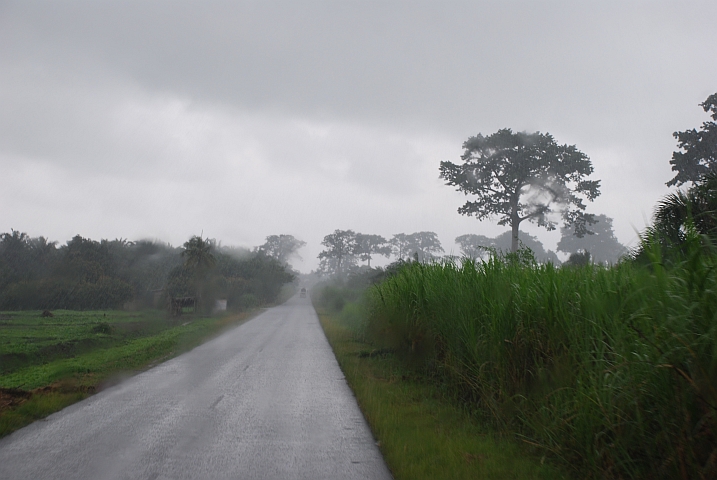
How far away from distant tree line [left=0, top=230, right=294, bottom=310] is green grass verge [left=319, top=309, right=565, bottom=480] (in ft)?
124

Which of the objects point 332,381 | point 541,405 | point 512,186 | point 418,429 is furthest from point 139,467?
point 512,186

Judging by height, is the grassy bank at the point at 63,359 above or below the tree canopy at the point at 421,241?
below

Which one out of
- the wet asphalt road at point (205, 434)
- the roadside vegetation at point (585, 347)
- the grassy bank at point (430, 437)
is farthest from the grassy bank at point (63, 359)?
the roadside vegetation at point (585, 347)

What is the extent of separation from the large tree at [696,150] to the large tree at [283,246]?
111946 mm

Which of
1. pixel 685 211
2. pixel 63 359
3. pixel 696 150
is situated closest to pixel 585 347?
pixel 685 211

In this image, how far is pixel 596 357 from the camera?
5645 mm

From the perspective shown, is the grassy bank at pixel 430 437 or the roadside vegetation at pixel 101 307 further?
the roadside vegetation at pixel 101 307

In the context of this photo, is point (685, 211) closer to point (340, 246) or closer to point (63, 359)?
point (63, 359)

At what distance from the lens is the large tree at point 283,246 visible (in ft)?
442

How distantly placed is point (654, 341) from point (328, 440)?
397 centimetres

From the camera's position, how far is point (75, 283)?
44.2 meters

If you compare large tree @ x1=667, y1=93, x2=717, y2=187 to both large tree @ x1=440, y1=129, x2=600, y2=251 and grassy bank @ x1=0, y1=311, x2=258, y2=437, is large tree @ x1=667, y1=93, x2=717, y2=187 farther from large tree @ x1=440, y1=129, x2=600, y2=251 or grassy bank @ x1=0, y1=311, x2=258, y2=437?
grassy bank @ x1=0, y1=311, x2=258, y2=437

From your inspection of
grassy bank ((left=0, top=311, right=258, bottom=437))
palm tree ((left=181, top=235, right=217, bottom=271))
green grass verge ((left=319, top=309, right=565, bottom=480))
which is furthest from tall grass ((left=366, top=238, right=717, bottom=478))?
palm tree ((left=181, top=235, right=217, bottom=271))

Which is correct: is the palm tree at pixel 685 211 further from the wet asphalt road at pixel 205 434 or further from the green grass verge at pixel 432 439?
the wet asphalt road at pixel 205 434
